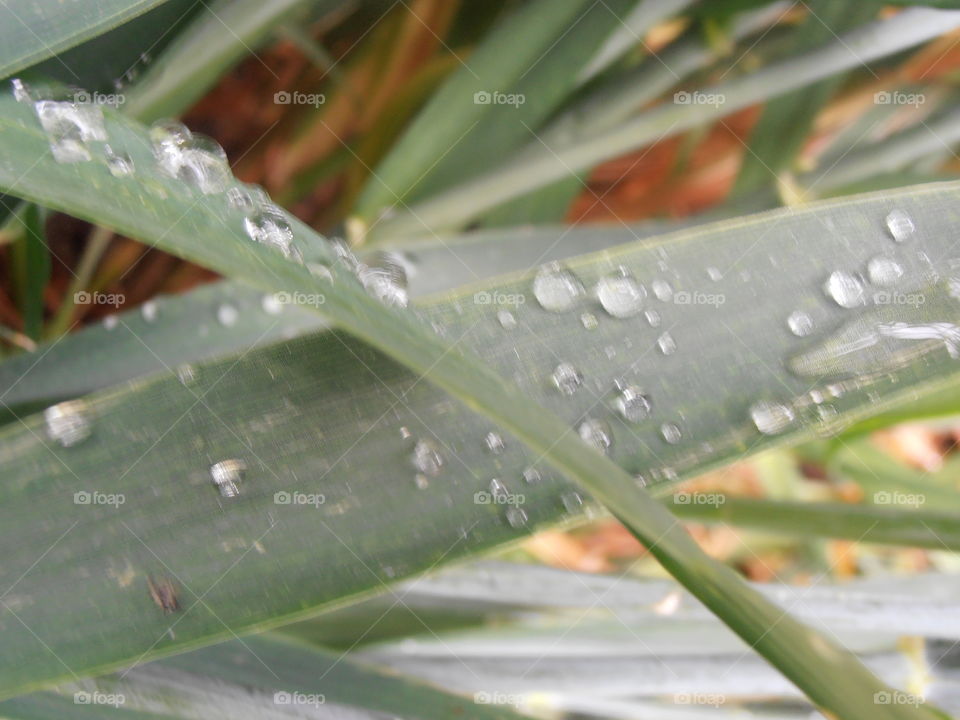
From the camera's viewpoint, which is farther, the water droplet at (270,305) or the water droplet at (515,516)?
the water droplet at (270,305)

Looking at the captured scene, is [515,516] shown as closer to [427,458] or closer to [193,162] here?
[427,458]

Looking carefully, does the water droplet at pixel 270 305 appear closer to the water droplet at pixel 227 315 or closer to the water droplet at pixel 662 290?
the water droplet at pixel 227 315

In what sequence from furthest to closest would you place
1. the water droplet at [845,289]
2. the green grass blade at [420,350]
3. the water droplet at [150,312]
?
the water droplet at [150,312]
the water droplet at [845,289]
the green grass blade at [420,350]

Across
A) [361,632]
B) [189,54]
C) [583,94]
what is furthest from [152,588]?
[583,94]

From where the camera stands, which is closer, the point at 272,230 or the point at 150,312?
the point at 272,230

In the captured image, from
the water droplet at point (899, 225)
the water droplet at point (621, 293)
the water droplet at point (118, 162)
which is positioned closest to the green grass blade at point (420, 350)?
the water droplet at point (118, 162)

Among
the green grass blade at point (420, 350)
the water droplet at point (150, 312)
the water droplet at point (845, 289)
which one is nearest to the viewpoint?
the green grass blade at point (420, 350)

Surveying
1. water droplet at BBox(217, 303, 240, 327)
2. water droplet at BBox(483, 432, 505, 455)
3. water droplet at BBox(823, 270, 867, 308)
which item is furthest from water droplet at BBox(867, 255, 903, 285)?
Answer: water droplet at BBox(217, 303, 240, 327)

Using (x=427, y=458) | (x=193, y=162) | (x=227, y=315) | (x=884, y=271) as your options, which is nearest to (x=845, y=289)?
(x=884, y=271)
